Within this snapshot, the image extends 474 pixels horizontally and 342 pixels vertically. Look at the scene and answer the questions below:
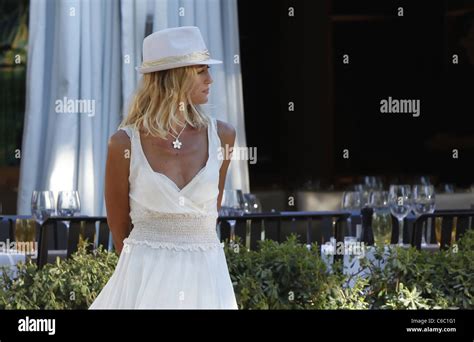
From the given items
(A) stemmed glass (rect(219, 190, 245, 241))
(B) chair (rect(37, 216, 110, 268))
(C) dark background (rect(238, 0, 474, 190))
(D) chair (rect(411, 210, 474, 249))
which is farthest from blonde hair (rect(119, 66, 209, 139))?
(C) dark background (rect(238, 0, 474, 190))

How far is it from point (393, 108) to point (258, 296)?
195 inches

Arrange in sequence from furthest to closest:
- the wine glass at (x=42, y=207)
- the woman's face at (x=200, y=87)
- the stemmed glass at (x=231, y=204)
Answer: the stemmed glass at (x=231, y=204) → the wine glass at (x=42, y=207) → the woman's face at (x=200, y=87)

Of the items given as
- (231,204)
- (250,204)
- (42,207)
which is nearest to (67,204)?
(42,207)

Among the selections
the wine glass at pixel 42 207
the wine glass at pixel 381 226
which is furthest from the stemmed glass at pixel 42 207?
the wine glass at pixel 381 226

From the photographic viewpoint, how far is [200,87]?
13.0 feet

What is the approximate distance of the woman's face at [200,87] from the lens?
394cm

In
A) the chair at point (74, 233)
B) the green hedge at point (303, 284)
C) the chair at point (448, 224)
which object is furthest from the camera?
the chair at point (448, 224)

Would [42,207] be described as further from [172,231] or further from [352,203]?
[172,231]

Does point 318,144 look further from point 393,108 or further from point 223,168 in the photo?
point 223,168

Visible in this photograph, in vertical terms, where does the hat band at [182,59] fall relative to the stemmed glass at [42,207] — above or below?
above

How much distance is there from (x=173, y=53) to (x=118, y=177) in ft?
1.42

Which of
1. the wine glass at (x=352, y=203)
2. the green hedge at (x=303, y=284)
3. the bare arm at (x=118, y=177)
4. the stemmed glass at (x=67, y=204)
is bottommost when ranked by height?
the green hedge at (x=303, y=284)

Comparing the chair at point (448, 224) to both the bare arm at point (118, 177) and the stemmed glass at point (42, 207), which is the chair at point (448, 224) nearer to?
the stemmed glass at point (42, 207)
